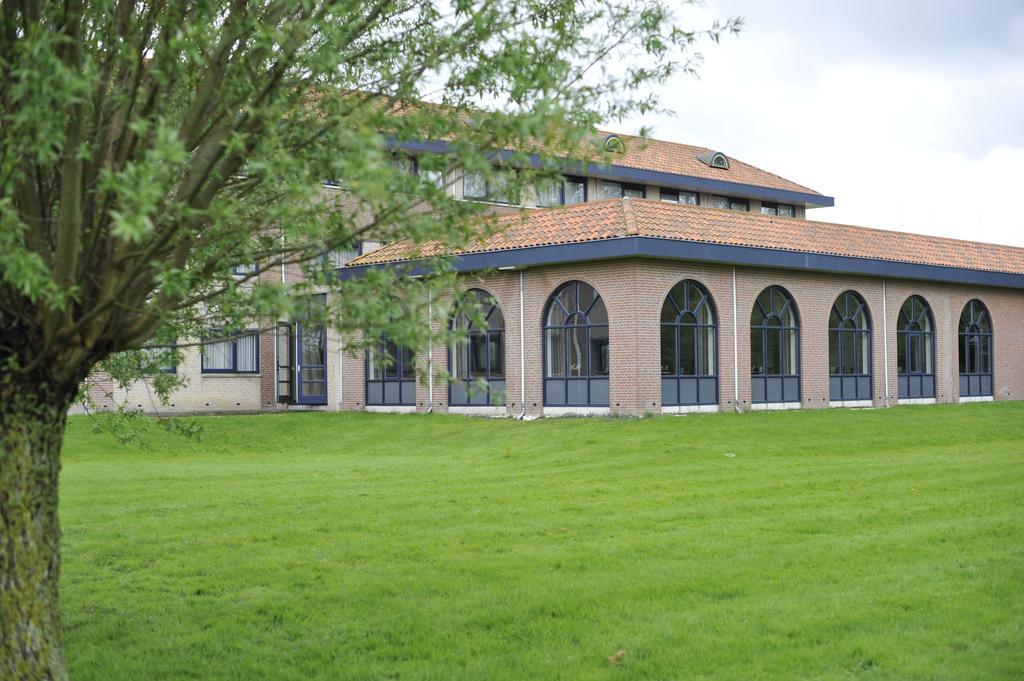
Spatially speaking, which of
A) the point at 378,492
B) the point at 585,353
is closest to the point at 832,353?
the point at 585,353

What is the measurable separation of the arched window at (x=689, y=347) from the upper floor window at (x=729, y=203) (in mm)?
19786

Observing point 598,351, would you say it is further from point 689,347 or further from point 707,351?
point 707,351

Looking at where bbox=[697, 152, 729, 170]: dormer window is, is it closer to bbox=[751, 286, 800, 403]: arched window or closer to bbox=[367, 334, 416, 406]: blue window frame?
bbox=[751, 286, 800, 403]: arched window

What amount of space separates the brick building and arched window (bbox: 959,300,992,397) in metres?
0.06

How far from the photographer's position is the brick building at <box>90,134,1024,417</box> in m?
25.5

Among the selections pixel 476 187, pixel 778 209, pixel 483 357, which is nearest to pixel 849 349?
pixel 483 357

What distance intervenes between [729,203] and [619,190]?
664cm

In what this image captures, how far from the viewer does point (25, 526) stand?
6430 millimetres

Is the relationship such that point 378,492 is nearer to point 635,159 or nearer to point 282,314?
point 282,314

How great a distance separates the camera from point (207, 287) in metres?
7.89

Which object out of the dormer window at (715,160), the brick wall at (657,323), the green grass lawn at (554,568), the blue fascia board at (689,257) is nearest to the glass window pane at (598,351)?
the brick wall at (657,323)

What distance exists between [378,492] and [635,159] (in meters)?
29.5

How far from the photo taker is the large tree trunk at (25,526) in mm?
6387

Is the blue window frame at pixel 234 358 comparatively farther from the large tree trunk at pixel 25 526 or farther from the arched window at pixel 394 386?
the large tree trunk at pixel 25 526
